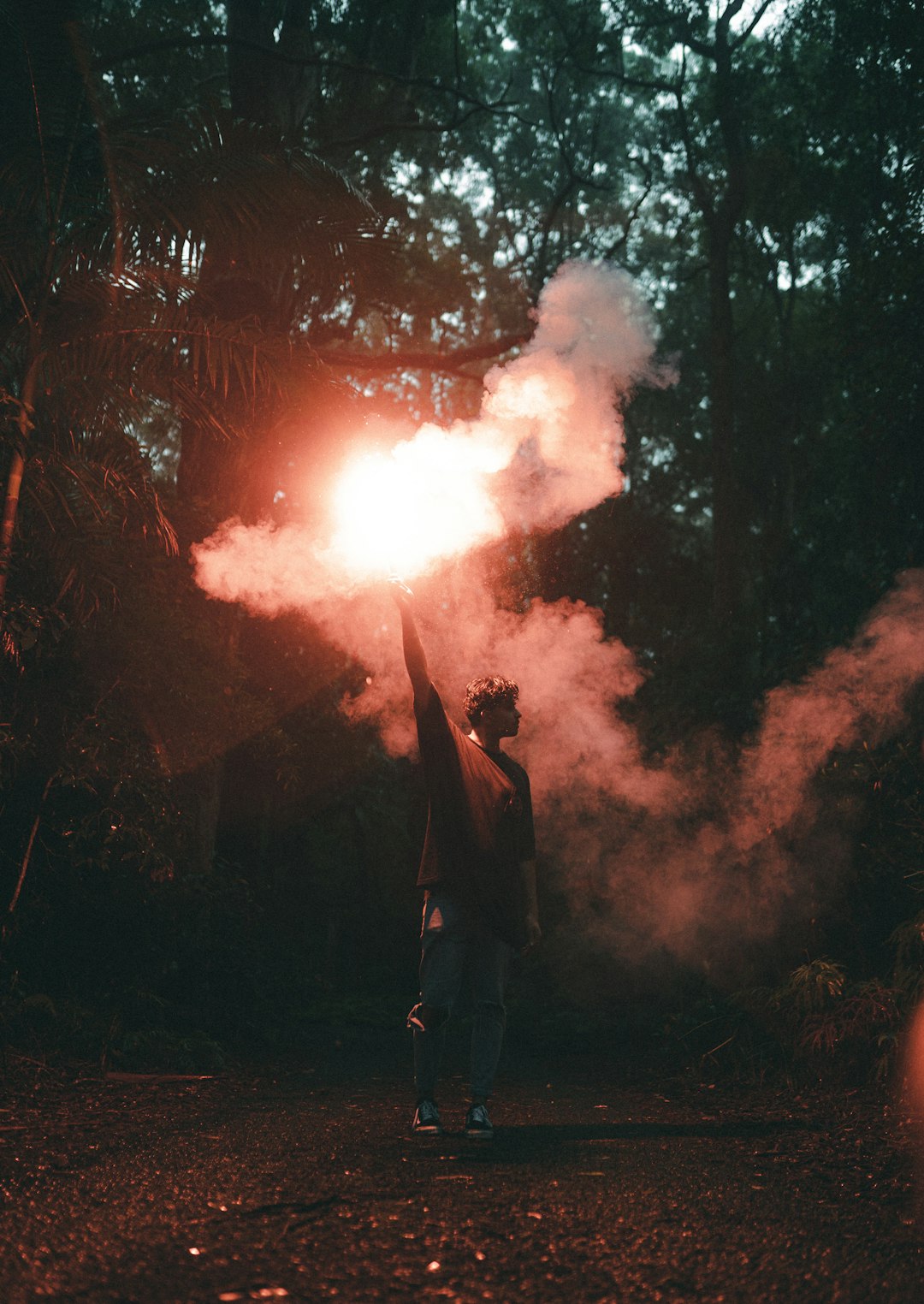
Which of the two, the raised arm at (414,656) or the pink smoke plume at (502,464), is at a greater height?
the pink smoke plume at (502,464)

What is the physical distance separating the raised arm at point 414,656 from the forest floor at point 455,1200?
6.03 ft

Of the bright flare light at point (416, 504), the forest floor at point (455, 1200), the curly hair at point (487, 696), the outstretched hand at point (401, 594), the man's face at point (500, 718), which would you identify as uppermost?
the bright flare light at point (416, 504)

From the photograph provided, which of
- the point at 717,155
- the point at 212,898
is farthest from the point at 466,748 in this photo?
the point at 717,155

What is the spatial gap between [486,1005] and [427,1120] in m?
0.51

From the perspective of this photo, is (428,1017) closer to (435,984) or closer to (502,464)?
(435,984)

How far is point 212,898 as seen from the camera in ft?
27.9

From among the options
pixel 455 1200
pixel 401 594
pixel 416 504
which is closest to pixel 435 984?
pixel 455 1200

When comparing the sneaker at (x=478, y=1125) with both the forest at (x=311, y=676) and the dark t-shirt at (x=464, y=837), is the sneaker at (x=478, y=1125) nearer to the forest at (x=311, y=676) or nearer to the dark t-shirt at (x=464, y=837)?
the dark t-shirt at (x=464, y=837)

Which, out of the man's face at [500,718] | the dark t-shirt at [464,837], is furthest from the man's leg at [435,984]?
the man's face at [500,718]

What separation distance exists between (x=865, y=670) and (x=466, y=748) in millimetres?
4060

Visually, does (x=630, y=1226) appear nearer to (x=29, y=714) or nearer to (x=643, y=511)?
(x=29, y=714)

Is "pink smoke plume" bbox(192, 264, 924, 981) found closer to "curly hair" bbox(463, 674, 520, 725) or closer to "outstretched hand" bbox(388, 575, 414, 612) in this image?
"outstretched hand" bbox(388, 575, 414, 612)

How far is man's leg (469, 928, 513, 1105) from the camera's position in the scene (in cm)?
442

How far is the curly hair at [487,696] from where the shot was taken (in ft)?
16.0
